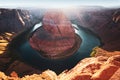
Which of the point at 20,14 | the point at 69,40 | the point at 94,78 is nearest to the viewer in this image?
the point at 94,78

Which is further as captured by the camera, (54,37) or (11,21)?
(11,21)

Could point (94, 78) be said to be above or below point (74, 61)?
above

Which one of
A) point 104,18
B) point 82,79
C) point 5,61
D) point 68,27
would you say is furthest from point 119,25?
point 82,79

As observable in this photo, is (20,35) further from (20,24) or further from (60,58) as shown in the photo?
(60,58)

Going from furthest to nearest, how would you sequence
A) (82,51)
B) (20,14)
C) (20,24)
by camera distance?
1. (20,14)
2. (20,24)
3. (82,51)

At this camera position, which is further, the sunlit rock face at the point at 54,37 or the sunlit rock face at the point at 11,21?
the sunlit rock face at the point at 11,21

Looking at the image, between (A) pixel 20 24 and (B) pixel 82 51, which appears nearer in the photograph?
(B) pixel 82 51

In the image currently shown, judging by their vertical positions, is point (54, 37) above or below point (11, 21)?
below

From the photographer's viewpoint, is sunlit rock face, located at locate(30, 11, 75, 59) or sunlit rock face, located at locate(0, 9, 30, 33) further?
sunlit rock face, located at locate(0, 9, 30, 33)
